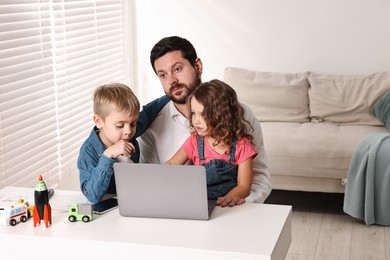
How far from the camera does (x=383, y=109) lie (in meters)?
4.73

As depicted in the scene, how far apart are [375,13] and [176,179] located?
11.0 feet

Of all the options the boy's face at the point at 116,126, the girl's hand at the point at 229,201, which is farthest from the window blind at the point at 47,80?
the girl's hand at the point at 229,201

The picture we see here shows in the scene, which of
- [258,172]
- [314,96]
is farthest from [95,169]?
[314,96]

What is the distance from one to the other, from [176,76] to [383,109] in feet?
7.48

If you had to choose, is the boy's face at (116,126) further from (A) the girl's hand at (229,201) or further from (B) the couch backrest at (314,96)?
(B) the couch backrest at (314,96)

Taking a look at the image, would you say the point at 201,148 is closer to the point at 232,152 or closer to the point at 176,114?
the point at 232,152

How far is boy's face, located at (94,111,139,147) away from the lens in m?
2.56

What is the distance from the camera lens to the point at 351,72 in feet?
17.0

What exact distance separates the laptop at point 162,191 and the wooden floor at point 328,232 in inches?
67.3

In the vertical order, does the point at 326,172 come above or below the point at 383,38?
below

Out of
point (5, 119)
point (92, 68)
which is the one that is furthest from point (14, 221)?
point (92, 68)

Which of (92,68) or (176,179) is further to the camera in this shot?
(92,68)

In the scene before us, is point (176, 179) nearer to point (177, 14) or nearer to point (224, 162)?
point (224, 162)

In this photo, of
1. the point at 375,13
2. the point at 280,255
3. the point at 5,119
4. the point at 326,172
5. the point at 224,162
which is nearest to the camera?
the point at 280,255
